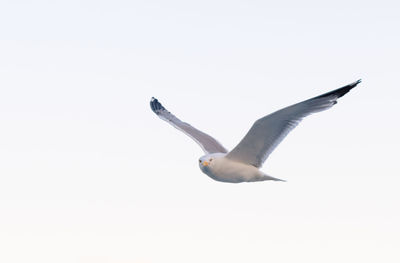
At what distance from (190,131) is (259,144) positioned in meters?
4.54

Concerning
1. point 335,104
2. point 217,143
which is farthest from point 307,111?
point 217,143

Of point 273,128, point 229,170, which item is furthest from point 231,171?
point 273,128

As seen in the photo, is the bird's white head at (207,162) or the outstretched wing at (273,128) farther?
the bird's white head at (207,162)

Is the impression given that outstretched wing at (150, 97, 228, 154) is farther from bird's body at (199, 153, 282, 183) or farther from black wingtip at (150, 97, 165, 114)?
bird's body at (199, 153, 282, 183)

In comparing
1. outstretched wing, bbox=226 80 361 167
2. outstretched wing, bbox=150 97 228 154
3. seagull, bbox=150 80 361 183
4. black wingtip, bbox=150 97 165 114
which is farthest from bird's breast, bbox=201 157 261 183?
black wingtip, bbox=150 97 165 114

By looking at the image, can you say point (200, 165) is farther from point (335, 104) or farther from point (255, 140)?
point (335, 104)

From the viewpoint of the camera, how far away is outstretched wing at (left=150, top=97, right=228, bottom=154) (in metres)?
16.1

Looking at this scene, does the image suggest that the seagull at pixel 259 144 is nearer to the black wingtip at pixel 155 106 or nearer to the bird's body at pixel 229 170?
the bird's body at pixel 229 170

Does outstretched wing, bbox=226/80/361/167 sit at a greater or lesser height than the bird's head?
lesser

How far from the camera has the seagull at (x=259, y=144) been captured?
38.5ft

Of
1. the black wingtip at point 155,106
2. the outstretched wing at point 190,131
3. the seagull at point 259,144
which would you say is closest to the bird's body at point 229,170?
the seagull at point 259,144

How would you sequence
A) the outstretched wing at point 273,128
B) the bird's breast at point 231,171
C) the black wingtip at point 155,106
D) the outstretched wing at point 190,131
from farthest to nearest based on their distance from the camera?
1. the black wingtip at point 155,106
2. the outstretched wing at point 190,131
3. the bird's breast at point 231,171
4. the outstretched wing at point 273,128

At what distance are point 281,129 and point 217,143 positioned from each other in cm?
415

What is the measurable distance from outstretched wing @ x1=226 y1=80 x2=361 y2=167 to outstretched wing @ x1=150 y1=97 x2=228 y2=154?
2326mm
